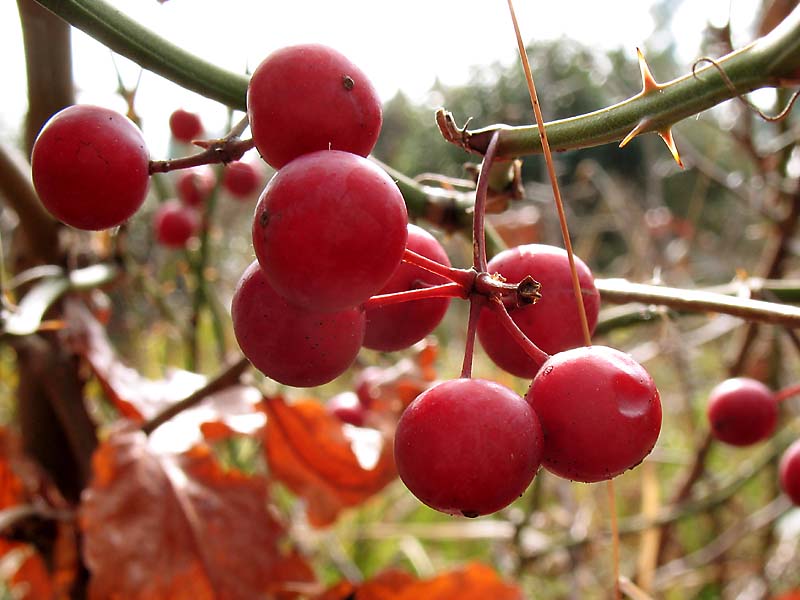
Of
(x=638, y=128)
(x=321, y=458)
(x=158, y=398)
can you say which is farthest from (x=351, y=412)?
(x=638, y=128)

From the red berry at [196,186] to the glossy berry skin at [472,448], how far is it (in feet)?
4.50

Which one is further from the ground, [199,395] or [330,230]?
[330,230]

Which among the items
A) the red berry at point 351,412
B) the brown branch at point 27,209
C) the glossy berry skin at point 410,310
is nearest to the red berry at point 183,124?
the brown branch at point 27,209

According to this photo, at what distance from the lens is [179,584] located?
899 millimetres

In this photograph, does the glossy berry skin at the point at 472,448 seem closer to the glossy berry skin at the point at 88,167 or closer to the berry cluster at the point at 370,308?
the berry cluster at the point at 370,308

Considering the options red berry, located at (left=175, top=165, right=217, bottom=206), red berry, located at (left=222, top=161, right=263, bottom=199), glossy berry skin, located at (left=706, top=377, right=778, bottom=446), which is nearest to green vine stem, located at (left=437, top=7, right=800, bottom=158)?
glossy berry skin, located at (left=706, top=377, right=778, bottom=446)

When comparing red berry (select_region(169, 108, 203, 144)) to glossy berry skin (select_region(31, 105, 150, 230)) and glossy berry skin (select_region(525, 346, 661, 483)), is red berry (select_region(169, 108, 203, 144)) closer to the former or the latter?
glossy berry skin (select_region(31, 105, 150, 230))

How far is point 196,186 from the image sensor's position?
1724 millimetres

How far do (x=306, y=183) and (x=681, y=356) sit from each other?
6.35 feet

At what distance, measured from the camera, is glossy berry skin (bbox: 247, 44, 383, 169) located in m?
0.46

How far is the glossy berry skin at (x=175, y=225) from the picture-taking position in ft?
5.60

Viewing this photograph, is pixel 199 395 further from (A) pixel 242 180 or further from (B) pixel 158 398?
(A) pixel 242 180

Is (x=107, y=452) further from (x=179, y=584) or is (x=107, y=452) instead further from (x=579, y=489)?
(x=579, y=489)

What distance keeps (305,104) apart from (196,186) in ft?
4.41
